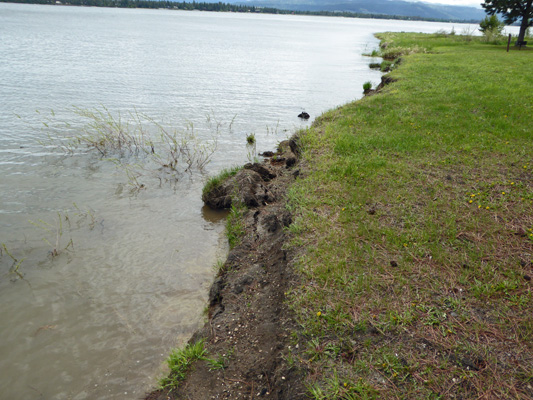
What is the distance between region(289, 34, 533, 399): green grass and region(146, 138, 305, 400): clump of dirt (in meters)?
0.30

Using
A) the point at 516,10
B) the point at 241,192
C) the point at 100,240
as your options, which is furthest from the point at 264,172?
the point at 516,10

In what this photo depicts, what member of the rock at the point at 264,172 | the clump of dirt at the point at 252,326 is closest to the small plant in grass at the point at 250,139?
the rock at the point at 264,172

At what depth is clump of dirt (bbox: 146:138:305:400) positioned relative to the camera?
14.0 feet

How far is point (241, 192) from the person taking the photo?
9.62m

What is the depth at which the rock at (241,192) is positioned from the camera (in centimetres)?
941

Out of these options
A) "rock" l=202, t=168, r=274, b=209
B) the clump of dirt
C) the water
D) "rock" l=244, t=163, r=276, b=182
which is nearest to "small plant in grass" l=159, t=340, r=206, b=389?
the clump of dirt

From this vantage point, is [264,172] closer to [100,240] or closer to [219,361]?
[100,240]

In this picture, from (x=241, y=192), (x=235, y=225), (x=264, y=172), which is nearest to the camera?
(x=235, y=225)

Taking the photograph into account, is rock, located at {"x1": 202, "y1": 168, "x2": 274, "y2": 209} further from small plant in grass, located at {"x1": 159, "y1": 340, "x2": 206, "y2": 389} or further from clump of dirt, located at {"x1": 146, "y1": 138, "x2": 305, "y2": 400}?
small plant in grass, located at {"x1": 159, "y1": 340, "x2": 206, "y2": 389}

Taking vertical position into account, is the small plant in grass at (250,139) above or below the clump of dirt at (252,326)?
above

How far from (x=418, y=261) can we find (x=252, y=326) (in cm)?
283

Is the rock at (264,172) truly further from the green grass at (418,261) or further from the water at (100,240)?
the water at (100,240)

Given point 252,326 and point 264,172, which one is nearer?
point 252,326

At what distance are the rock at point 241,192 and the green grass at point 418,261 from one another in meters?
1.38
